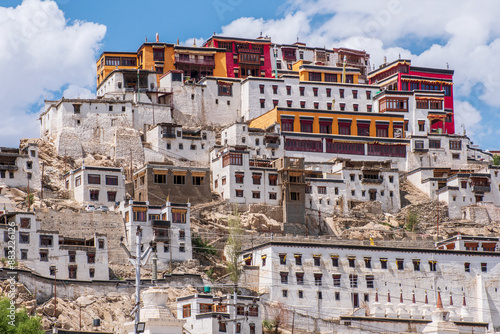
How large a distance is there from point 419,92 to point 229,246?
1749 inches

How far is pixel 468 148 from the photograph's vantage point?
12238 cm

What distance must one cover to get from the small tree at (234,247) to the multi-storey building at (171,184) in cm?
412

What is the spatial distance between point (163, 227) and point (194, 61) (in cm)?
4090

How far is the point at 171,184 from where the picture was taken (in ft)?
310

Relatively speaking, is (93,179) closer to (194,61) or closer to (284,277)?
(284,277)

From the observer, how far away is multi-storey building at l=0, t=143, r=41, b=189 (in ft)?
300

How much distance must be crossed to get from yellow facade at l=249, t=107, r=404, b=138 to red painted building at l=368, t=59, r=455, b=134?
939 centimetres

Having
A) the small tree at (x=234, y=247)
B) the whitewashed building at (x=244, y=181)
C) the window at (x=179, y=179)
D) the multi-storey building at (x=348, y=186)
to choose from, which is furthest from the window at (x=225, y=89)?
the small tree at (x=234, y=247)

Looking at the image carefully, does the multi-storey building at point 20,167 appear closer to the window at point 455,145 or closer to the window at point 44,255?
the window at point 44,255

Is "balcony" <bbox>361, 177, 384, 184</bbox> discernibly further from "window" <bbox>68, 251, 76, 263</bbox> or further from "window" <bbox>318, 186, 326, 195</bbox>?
"window" <bbox>68, 251, 76, 263</bbox>

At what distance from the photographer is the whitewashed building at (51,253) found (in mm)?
76312

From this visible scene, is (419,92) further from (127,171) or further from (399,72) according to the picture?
(127,171)

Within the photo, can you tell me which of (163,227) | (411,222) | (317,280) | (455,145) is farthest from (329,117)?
(163,227)

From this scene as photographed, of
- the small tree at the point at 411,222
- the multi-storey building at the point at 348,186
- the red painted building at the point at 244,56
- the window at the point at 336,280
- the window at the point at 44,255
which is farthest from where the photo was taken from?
the red painted building at the point at 244,56
